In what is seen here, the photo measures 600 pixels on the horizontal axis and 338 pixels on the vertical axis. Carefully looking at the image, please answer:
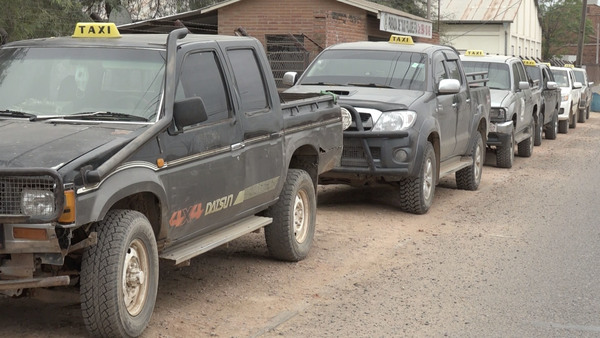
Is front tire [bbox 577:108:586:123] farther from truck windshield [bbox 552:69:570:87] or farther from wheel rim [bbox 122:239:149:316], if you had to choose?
wheel rim [bbox 122:239:149:316]

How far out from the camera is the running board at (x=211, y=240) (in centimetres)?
665

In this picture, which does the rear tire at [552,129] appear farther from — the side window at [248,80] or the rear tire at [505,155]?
the side window at [248,80]

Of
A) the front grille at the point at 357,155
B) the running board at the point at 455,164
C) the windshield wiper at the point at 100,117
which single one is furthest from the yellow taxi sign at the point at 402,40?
the windshield wiper at the point at 100,117

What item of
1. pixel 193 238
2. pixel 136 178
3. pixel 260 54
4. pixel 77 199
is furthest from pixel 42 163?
pixel 260 54

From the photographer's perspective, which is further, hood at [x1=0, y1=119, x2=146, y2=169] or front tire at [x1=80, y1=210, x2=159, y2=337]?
front tire at [x1=80, y1=210, x2=159, y2=337]

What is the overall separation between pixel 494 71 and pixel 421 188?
765cm

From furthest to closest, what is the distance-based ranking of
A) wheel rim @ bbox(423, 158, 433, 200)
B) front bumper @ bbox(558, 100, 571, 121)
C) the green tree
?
the green tree, front bumper @ bbox(558, 100, 571, 121), wheel rim @ bbox(423, 158, 433, 200)

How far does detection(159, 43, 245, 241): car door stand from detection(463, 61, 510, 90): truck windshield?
11.6 m

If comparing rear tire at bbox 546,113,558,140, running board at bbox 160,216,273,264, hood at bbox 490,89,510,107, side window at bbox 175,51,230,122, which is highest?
side window at bbox 175,51,230,122

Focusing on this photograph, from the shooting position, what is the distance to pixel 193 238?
23.0 feet

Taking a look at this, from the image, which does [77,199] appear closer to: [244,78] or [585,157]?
[244,78]

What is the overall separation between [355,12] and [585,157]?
25.5 ft

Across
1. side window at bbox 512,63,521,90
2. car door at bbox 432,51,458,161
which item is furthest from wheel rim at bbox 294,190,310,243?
side window at bbox 512,63,521,90

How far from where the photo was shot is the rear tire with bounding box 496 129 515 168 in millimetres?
17406
